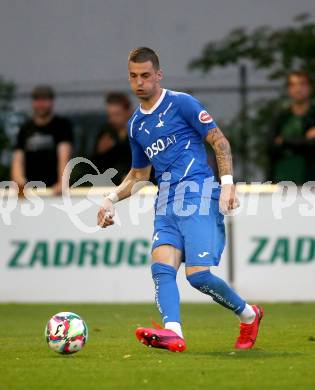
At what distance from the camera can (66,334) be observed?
9.59 meters

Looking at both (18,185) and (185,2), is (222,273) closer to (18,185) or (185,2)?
(18,185)

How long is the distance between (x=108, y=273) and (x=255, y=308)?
20.6 ft

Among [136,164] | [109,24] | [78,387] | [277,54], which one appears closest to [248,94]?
[277,54]

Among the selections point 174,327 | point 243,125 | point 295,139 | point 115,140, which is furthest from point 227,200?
point 243,125

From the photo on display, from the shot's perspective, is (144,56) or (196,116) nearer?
(144,56)

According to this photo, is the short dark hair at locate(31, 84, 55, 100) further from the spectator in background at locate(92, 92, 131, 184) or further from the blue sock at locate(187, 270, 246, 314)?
the blue sock at locate(187, 270, 246, 314)

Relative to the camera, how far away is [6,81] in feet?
61.3

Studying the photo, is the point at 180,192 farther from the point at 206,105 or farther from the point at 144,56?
the point at 206,105

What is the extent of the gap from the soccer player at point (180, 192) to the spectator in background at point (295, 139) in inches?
234

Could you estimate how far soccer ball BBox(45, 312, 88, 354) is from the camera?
9.59 metres

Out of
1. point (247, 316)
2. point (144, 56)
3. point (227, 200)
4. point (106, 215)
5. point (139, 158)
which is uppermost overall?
point (144, 56)

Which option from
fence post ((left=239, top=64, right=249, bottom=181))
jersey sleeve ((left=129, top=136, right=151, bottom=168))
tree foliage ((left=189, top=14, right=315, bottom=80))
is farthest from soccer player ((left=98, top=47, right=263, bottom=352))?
tree foliage ((left=189, top=14, right=315, bottom=80))

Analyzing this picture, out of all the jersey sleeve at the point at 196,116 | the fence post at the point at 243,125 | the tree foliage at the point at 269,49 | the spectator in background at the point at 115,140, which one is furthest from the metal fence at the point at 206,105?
the jersey sleeve at the point at 196,116

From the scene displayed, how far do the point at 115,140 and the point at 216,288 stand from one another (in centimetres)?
713
